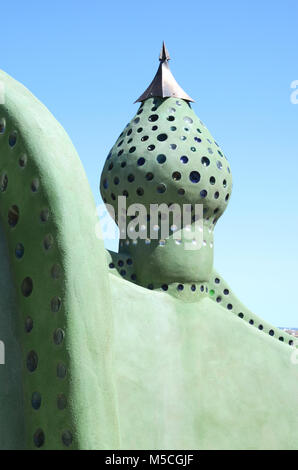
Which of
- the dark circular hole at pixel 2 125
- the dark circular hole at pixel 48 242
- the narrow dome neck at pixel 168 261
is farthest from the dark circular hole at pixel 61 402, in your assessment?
the narrow dome neck at pixel 168 261

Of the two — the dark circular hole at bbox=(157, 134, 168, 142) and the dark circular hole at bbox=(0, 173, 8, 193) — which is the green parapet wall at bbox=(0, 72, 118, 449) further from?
the dark circular hole at bbox=(157, 134, 168, 142)

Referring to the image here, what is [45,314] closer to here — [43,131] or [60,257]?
[60,257]

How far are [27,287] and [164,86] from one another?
20.5ft

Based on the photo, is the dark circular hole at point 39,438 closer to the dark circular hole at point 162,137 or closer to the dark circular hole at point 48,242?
the dark circular hole at point 48,242

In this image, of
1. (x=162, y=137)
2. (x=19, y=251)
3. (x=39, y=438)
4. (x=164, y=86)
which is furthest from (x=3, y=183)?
(x=164, y=86)

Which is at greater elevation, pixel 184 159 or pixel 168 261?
pixel 184 159

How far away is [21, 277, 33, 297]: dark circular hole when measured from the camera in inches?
204

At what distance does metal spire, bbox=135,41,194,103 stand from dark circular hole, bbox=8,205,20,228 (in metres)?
5.64

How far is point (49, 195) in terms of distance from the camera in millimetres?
5031

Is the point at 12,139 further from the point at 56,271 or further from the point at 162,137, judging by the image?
the point at 162,137

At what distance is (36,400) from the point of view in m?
5.00

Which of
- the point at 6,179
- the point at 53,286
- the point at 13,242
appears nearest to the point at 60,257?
the point at 53,286

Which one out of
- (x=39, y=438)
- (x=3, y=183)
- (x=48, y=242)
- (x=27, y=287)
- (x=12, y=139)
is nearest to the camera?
(x=39, y=438)

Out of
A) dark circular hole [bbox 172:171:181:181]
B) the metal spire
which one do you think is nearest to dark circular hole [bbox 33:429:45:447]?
dark circular hole [bbox 172:171:181:181]
